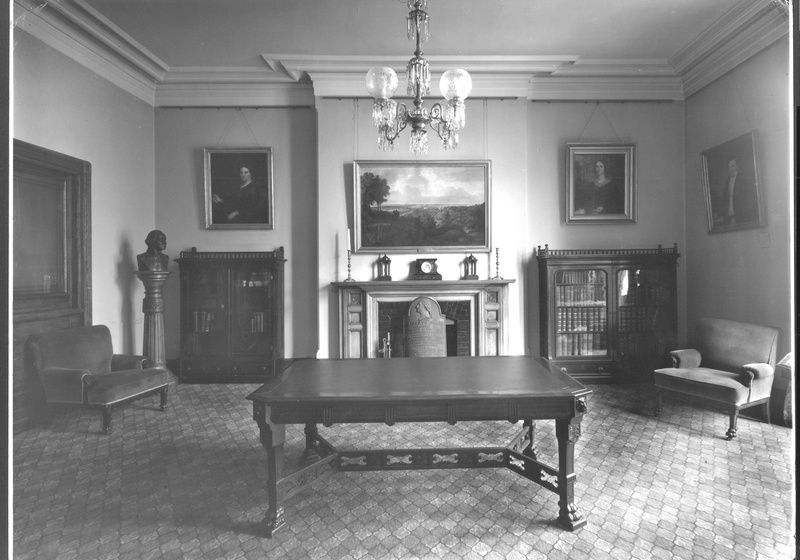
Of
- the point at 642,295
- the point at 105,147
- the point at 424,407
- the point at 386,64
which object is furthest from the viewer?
the point at 642,295

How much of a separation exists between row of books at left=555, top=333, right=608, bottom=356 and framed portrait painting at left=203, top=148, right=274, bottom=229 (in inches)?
158

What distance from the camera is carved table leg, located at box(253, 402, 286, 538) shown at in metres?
2.24

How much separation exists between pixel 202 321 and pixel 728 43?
6761 mm

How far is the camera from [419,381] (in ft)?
8.16

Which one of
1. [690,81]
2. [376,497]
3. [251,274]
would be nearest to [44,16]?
[251,274]

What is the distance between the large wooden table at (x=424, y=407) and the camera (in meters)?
2.23

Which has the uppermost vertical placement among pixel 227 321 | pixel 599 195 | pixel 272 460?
pixel 599 195

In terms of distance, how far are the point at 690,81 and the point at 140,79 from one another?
6.80 m

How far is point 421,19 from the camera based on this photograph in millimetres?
2789

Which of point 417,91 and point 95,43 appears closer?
point 417,91

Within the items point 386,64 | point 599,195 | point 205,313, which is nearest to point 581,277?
point 599,195

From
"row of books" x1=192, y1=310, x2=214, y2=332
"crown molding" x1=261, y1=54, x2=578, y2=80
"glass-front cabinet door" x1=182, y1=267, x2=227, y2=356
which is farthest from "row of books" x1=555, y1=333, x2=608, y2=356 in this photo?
"row of books" x1=192, y1=310, x2=214, y2=332

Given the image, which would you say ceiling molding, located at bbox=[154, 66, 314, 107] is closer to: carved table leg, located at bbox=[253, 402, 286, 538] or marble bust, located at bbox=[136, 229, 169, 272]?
marble bust, located at bbox=[136, 229, 169, 272]

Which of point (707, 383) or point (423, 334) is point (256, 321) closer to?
point (423, 334)
